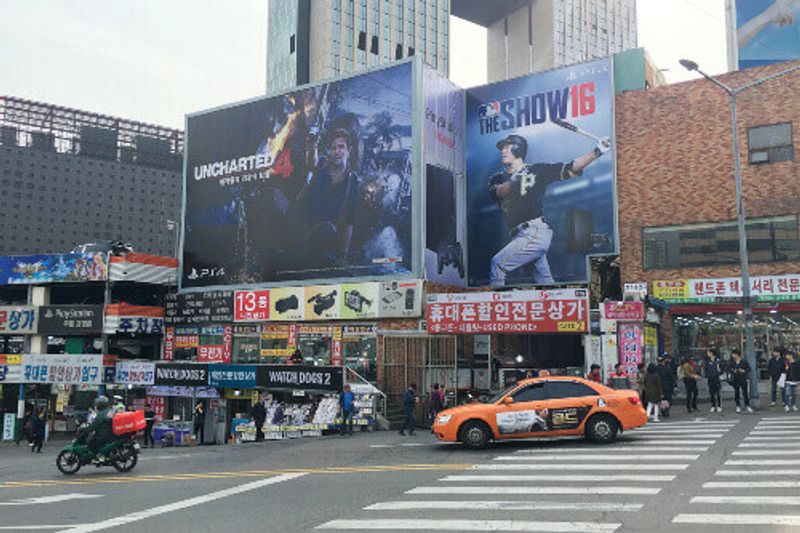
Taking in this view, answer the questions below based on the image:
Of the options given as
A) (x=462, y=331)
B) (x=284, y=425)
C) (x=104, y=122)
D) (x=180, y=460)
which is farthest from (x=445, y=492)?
(x=104, y=122)

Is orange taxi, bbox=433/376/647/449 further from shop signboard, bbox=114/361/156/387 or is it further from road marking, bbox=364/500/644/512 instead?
shop signboard, bbox=114/361/156/387

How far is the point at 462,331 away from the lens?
98.4ft

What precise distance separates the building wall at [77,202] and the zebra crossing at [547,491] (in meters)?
156

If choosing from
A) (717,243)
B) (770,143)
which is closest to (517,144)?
(717,243)

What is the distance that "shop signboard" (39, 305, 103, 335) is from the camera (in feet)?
135

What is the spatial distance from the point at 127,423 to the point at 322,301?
2211 cm

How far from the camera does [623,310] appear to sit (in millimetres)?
25547

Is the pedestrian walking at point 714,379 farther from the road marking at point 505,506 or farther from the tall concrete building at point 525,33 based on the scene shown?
the tall concrete building at point 525,33

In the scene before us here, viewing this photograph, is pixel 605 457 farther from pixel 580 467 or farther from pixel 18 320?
pixel 18 320

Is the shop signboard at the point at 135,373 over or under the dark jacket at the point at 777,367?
under

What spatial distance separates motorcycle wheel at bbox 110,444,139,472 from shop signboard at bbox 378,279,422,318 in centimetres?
1984

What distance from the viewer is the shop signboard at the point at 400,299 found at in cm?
3584

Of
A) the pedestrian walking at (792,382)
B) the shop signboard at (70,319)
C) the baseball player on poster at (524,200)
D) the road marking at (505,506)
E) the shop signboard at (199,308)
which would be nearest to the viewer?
the road marking at (505,506)

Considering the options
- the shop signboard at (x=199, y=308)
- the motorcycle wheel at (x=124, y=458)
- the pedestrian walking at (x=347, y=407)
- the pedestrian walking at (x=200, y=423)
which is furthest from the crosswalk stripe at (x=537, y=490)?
the shop signboard at (x=199, y=308)
